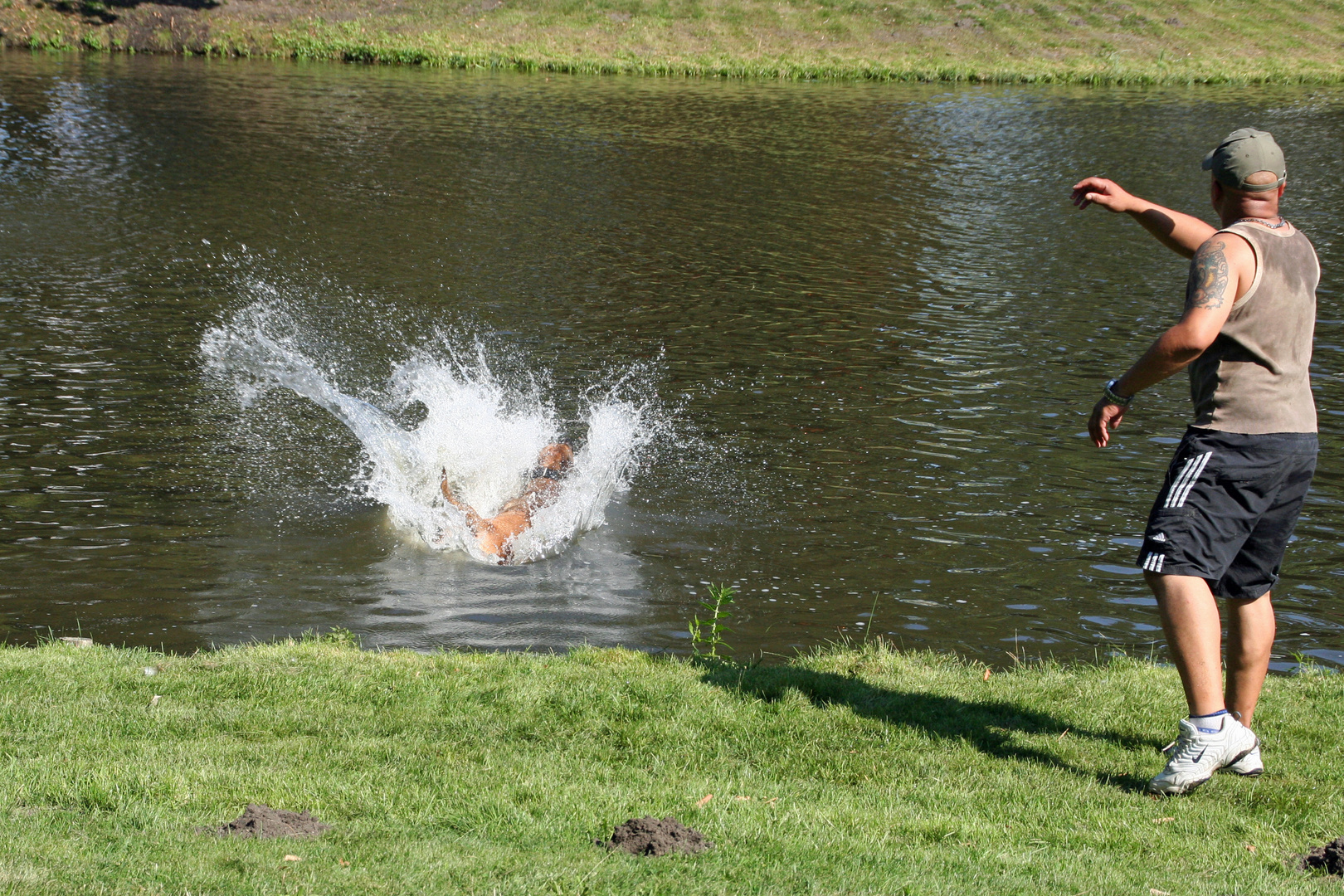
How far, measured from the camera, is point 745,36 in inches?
1891

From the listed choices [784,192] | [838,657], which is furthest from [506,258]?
[838,657]

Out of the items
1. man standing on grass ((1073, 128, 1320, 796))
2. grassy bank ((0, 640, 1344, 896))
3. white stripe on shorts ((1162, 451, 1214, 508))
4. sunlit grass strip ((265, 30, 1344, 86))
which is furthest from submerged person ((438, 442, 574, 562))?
sunlit grass strip ((265, 30, 1344, 86))

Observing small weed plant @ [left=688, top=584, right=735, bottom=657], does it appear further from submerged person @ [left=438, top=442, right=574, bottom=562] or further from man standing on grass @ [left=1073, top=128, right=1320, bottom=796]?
man standing on grass @ [left=1073, top=128, right=1320, bottom=796]

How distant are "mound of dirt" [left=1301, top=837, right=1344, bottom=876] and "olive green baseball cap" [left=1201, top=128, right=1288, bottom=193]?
2.62 m

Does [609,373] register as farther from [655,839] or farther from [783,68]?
[783,68]

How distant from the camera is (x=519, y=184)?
25.1 meters

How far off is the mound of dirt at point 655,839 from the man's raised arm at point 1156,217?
3.34 metres

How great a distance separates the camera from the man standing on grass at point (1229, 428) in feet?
16.7

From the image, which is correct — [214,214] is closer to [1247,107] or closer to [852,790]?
[852,790]

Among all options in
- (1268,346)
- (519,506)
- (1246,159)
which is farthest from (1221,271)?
(519,506)

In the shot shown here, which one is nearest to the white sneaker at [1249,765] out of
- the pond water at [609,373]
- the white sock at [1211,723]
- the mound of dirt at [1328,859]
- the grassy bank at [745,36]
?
the white sock at [1211,723]

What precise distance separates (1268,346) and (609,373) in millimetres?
9726

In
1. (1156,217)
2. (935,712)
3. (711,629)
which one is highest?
(1156,217)

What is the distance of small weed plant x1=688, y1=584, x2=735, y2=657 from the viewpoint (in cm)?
776
